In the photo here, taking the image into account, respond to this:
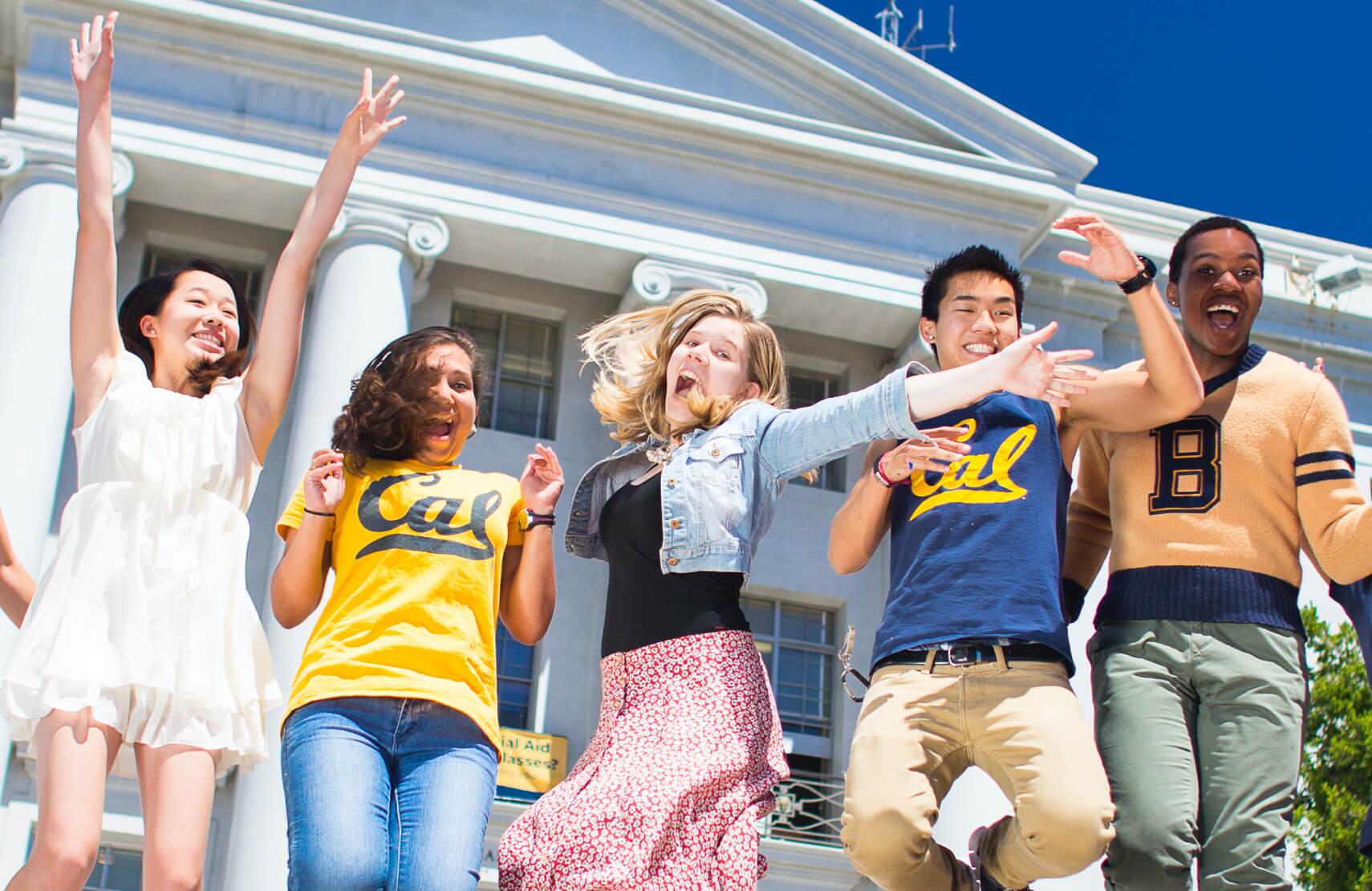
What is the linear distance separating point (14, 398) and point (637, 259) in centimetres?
592

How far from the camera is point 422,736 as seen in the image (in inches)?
164

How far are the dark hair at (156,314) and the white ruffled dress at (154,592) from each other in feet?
0.23

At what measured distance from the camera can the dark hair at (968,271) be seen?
536cm

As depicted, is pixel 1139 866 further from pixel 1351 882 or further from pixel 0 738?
pixel 0 738

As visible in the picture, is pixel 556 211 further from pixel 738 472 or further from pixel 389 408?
pixel 738 472

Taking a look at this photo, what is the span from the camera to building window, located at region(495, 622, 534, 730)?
15.4 m

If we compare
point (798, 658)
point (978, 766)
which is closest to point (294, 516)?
point (978, 766)

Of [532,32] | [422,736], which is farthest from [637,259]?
[422,736]

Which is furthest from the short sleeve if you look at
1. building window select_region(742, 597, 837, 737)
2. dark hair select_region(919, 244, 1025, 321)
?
building window select_region(742, 597, 837, 737)

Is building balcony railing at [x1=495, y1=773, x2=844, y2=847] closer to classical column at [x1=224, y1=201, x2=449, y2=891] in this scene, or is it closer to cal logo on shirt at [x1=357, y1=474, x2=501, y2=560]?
classical column at [x1=224, y1=201, x2=449, y2=891]

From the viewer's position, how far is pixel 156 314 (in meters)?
4.91

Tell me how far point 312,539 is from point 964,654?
1881 millimetres

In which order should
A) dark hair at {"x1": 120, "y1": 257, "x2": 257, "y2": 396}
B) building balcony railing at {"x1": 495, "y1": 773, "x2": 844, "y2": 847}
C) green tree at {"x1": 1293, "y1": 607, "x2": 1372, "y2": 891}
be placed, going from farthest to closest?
building balcony railing at {"x1": 495, "y1": 773, "x2": 844, "y2": 847} → green tree at {"x1": 1293, "y1": 607, "x2": 1372, "y2": 891} → dark hair at {"x1": 120, "y1": 257, "x2": 257, "y2": 396}

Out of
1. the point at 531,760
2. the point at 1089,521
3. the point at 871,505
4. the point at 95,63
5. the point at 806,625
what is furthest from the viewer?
the point at 806,625
